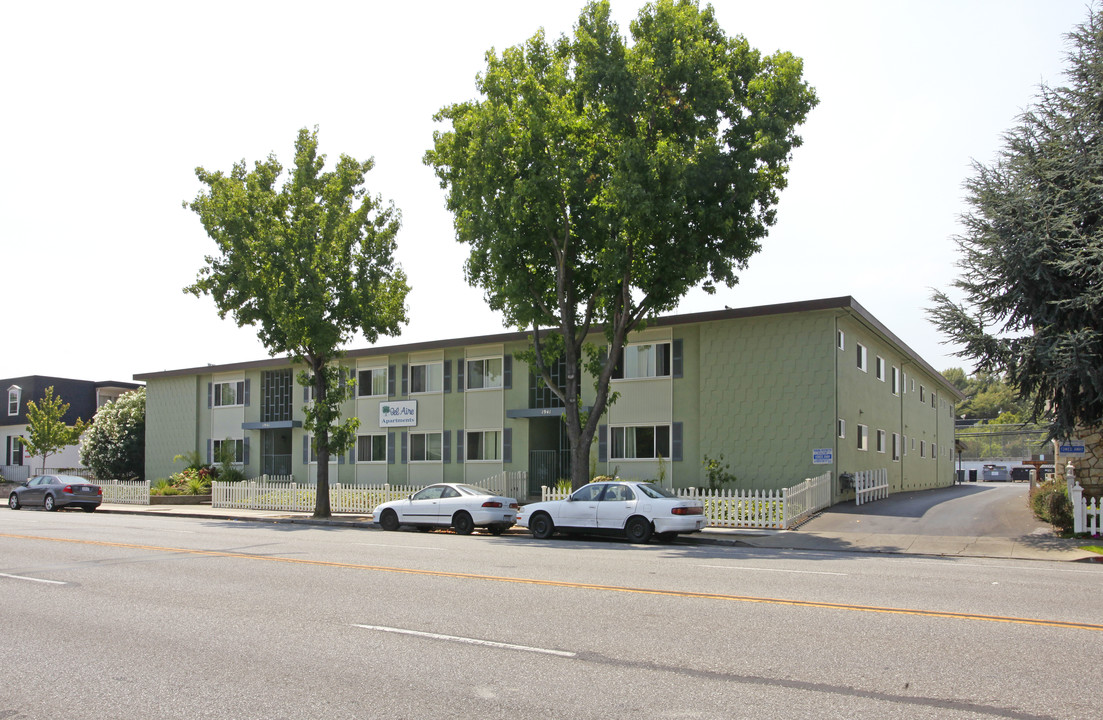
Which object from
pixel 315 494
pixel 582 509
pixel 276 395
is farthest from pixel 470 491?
pixel 276 395

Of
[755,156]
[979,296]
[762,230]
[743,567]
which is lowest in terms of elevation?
[743,567]

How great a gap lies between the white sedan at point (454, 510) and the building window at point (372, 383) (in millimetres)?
14676

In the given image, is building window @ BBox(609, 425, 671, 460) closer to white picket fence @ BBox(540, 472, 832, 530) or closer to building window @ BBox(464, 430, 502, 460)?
building window @ BBox(464, 430, 502, 460)

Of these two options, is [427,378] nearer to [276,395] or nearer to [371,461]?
[371,461]

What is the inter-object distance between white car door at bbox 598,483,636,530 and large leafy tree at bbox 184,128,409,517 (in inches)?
445

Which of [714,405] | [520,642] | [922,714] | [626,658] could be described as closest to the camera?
[922,714]

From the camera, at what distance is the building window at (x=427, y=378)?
1395 inches

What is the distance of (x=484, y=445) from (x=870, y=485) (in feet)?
46.2

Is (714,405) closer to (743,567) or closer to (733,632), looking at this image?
(743,567)

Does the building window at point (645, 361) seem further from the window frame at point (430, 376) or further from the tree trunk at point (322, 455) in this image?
the tree trunk at point (322, 455)

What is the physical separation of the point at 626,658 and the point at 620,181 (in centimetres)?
1455

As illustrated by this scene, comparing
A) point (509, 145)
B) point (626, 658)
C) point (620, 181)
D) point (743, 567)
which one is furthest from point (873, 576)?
point (509, 145)

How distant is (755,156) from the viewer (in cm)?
2100

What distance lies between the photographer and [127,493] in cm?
3681
